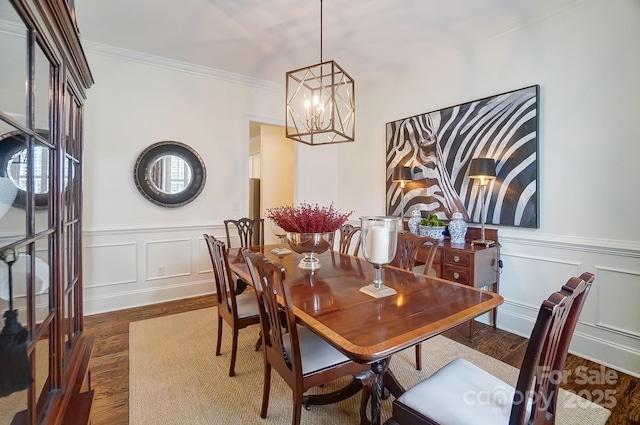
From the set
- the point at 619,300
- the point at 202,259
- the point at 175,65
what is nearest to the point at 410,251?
the point at 619,300

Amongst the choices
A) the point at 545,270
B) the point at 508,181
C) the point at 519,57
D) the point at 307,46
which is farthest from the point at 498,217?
the point at 307,46

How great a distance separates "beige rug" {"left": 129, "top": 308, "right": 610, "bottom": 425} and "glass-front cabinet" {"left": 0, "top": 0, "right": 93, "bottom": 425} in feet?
2.53

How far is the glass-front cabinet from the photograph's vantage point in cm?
68

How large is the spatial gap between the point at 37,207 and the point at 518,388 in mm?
1489

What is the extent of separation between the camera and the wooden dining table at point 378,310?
41.3 inches

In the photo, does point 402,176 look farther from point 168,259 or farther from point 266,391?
point 168,259

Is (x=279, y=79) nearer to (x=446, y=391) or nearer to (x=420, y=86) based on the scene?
(x=420, y=86)

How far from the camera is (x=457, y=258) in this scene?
2.63 meters

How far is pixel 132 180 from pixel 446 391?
11.5 feet

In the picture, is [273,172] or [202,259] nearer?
[202,259]

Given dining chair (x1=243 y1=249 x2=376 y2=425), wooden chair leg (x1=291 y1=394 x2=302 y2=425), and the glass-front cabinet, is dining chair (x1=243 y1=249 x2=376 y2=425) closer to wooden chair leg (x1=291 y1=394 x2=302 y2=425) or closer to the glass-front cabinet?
wooden chair leg (x1=291 y1=394 x2=302 y2=425)

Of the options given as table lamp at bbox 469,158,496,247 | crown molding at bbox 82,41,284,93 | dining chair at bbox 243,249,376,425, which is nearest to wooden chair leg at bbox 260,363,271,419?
dining chair at bbox 243,249,376,425

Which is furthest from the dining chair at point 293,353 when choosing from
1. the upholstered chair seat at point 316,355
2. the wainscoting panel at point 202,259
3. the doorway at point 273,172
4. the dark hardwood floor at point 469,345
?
the doorway at point 273,172

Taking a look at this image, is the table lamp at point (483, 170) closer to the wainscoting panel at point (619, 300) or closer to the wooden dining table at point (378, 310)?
the wainscoting panel at point (619, 300)
